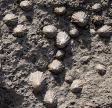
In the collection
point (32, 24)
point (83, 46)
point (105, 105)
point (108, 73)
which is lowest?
point (105, 105)

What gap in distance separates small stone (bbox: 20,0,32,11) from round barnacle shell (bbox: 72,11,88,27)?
0.18 metres

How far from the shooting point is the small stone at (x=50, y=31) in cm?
124

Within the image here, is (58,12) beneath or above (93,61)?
above

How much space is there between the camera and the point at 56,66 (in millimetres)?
1214

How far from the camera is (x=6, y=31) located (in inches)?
48.3

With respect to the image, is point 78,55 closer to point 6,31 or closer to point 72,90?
point 72,90

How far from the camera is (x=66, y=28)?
1.29 metres

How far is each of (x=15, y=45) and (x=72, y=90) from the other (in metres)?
0.27

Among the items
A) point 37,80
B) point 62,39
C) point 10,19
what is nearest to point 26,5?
point 10,19

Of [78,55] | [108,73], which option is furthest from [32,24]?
[108,73]

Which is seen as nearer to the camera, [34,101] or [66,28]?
[34,101]

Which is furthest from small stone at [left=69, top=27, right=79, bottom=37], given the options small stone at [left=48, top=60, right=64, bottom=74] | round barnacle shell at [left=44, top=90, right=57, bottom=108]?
round barnacle shell at [left=44, top=90, right=57, bottom=108]

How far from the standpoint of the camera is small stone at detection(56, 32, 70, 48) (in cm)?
123

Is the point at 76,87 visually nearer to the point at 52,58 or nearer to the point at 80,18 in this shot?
the point at 52,58
